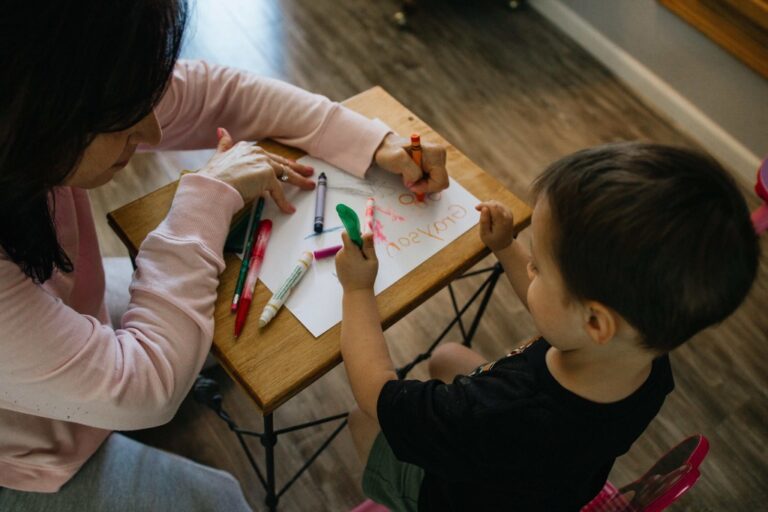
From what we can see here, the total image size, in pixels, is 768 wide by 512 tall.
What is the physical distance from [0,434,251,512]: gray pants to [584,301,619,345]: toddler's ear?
59 cm

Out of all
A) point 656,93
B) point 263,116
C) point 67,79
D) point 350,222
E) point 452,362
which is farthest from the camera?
point 656,93

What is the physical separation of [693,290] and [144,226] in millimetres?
690

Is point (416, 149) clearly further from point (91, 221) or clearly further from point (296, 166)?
point (91, 221)

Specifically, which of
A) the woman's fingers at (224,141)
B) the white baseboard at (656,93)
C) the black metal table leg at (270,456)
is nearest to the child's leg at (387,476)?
the black metal table leg at (270,456)

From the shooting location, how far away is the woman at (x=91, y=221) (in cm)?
60

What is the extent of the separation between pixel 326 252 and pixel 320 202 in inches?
3.6

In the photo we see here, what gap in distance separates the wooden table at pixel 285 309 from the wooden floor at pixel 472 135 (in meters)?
0.42

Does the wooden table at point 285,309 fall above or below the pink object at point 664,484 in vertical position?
above

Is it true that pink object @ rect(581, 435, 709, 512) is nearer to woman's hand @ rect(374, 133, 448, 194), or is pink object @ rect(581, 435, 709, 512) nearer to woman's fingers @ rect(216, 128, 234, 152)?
woman's hand @ rect(374, 133, 448, 194)

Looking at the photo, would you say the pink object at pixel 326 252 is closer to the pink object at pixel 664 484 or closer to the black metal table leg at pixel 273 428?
the black metal table leg at pixel 273 428

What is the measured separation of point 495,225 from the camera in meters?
0.94

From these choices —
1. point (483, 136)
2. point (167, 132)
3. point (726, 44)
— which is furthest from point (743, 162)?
point (167, 132)

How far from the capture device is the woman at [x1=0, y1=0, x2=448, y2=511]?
602 millimetres

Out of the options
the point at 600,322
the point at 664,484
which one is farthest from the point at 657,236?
the point at 664,484
